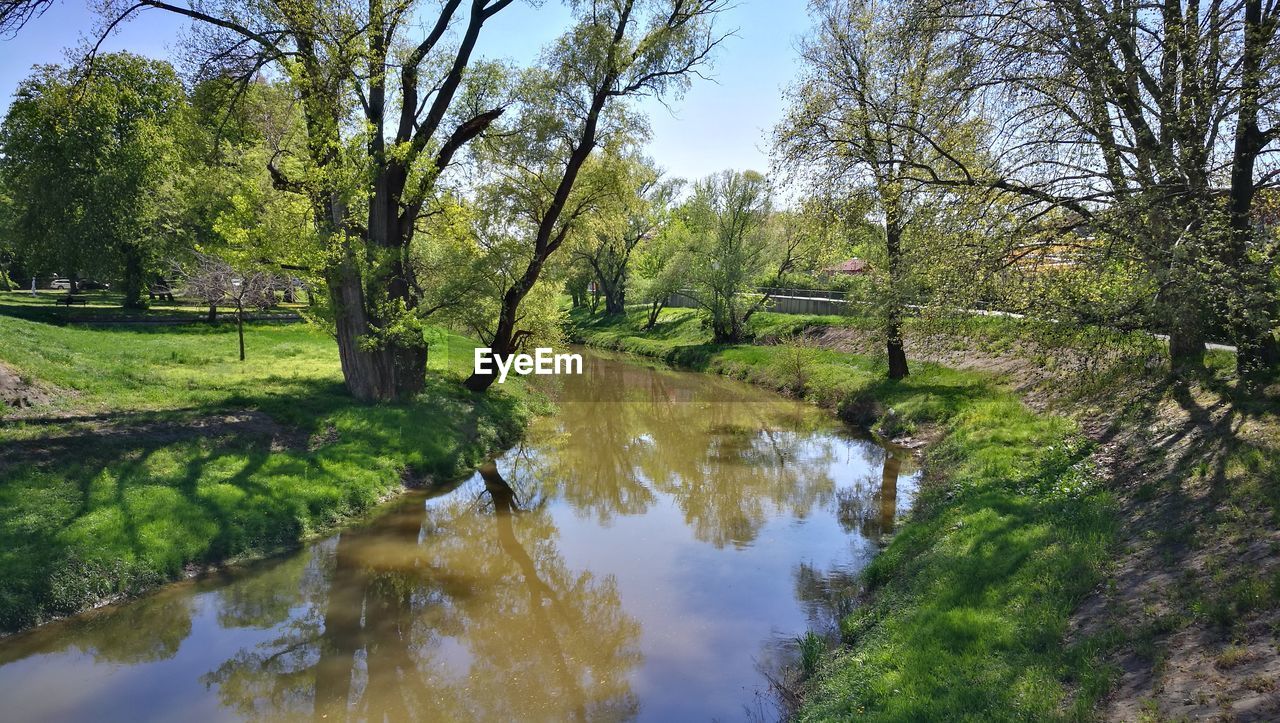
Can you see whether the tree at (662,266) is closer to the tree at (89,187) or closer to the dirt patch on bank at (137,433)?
the tree at (89,187)

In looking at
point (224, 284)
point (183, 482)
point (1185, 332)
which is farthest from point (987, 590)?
point (224, 284)

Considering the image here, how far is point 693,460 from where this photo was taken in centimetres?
1666

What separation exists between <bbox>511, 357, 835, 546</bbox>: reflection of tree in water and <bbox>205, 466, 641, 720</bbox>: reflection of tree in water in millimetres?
2909

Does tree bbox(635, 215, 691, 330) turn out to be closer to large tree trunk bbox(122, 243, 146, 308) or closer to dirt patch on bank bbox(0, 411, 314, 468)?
dirt patch on bank bbox(0, 411, 314, 468)

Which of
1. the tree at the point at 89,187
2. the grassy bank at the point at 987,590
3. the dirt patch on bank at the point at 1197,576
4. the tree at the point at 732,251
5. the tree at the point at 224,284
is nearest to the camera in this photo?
the dirt patch on bank at the point at 1197,576

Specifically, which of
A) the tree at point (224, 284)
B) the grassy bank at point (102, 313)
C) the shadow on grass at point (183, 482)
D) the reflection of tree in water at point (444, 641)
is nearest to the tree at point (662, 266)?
the grassy bank at point (102, 313)

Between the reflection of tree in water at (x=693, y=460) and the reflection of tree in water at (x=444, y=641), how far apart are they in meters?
2.91

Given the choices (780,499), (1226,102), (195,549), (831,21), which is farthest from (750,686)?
(831,21)

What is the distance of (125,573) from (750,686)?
785cm

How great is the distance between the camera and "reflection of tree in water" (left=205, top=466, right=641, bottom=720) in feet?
23.1

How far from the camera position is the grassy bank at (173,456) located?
8.68m

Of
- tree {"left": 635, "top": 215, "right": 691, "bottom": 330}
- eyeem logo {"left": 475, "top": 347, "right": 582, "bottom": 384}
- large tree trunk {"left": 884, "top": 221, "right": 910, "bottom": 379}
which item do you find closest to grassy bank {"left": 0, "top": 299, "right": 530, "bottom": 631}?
eyeem logo {"left": 475, "top": 347, "right": 582, "bottom": 384}

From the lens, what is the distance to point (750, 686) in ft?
23.5

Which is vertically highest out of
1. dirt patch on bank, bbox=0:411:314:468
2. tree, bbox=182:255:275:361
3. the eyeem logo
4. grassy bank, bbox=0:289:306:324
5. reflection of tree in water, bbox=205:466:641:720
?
tree, bbox=182:255:275:361
